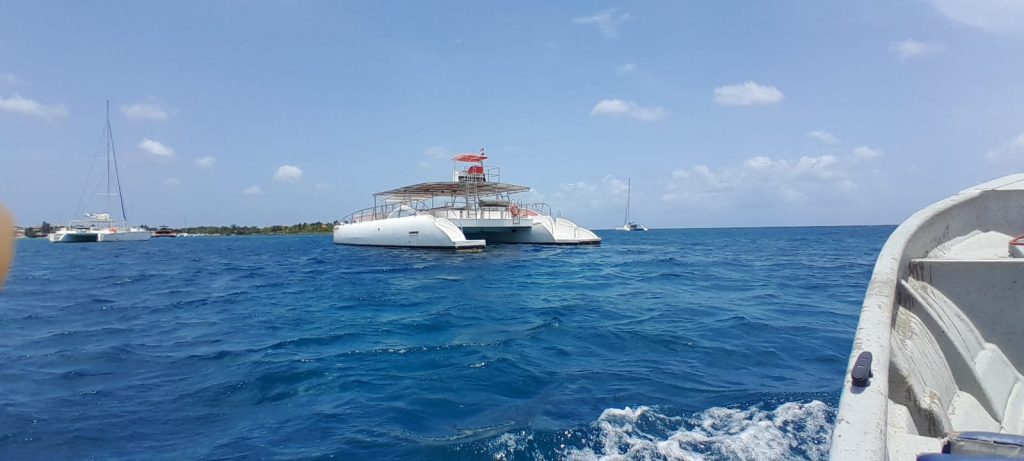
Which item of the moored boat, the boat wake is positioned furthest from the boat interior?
the moored boat

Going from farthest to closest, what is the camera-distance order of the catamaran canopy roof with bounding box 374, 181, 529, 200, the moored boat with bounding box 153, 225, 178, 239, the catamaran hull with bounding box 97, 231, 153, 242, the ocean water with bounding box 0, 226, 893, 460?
1. the moored boat with bounding box 153, 225, 178, 239
2. the catamaran hull with bounding box 97, 231, 153, 242
3. the catamaran canopy roof with bounding box 374, 181, 529, 200
4. the ocean water with bounding box 0, 226, 893, 460

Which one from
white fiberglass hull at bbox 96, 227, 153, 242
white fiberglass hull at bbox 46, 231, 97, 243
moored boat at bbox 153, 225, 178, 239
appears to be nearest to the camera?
white fiberglass hull at bbox 46, 231, 97, 243

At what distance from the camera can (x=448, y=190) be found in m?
30.6

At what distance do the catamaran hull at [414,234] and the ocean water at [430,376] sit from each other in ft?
42.9

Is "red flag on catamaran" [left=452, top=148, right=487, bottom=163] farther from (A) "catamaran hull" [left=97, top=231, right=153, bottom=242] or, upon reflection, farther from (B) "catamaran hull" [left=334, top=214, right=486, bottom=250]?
(A) "catamaran hull" [left=97, top=231, right=153, bottom=242]

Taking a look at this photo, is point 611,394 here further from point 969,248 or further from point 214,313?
point 214,313

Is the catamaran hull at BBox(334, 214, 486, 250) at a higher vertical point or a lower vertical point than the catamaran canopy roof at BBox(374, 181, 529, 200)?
lower

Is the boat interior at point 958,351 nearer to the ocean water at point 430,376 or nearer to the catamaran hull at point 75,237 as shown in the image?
the ocean water at point 430,376

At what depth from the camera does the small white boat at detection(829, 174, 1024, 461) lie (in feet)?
5.76

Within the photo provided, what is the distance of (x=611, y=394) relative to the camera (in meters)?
4.32

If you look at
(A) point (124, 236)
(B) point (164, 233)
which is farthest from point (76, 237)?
(B) point (164, 233)

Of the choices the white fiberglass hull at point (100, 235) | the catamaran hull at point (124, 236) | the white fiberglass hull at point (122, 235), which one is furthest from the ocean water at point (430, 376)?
the catamaran hull at point (124, 236)

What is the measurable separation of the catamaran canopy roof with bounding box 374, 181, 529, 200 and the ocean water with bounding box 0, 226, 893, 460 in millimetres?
17701

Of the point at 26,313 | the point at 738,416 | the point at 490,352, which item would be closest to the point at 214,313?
the point at 26,313
